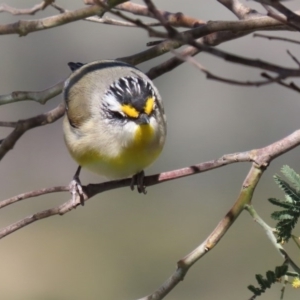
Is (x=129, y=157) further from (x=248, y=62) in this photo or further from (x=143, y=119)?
(x=248, y=62)

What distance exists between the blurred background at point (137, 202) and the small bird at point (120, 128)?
122 inches

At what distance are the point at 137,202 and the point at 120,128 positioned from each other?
13.7 feet

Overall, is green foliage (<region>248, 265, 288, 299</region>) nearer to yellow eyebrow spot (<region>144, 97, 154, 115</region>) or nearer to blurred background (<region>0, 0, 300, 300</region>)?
yellow eyebrow spot (<region>144, 97, 154, 115</region>)

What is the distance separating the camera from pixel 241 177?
23.6 ft

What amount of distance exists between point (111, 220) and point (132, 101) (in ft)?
13.9

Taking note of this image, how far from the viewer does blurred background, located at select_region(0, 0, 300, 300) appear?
6.47 m

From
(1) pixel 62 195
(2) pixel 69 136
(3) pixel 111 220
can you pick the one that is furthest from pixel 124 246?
(2) pixel 69 136

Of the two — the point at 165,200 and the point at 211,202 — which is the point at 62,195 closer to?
the point at 165,200

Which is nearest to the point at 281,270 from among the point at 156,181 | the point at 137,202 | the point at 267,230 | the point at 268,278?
the point at 268,278

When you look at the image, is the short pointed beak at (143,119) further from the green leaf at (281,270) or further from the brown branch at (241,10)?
the green leaf at (281,270)

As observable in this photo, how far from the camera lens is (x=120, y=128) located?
10.3 feet

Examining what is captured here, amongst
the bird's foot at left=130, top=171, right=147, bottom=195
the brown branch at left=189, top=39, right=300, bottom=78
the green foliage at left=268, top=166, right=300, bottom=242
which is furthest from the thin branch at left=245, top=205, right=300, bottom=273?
the brown branch at left=189, top=39, right=300, bottom=78

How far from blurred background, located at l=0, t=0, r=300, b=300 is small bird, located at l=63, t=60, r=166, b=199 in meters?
3.11

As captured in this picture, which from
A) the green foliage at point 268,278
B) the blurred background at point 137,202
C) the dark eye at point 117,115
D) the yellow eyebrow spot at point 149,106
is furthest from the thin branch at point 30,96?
the blurred background at point 137,202
